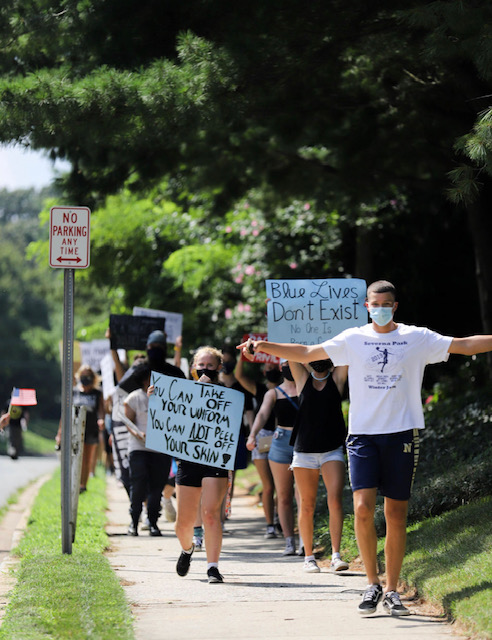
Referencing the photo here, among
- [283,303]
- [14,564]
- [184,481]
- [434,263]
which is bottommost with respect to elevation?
[14,564]

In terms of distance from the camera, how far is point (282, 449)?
32.0 feet

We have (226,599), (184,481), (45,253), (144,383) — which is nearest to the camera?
(226,599)

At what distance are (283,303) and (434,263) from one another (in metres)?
11.4

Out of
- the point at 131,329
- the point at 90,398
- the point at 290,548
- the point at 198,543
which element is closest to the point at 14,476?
the point at 90,398

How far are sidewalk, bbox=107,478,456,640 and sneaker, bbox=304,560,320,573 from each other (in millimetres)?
52

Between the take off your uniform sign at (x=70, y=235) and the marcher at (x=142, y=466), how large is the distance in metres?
2.41

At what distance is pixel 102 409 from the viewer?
646 inches

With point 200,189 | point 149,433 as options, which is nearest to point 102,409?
point 200,189

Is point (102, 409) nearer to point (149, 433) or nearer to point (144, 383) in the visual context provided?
point (144, 383)

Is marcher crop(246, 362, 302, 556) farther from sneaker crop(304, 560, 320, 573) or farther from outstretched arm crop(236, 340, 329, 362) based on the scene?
outstretched arm crop(236, 340, 329, 362)

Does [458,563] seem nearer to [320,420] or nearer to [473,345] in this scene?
[473,345]

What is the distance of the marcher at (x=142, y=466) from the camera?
10.7m

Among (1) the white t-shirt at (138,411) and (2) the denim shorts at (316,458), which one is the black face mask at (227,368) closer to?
(1) the white t-shirt at (138,411)

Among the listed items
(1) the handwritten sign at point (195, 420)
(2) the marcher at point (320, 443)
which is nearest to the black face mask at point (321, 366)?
(2) the marcher at point (320, 443)
